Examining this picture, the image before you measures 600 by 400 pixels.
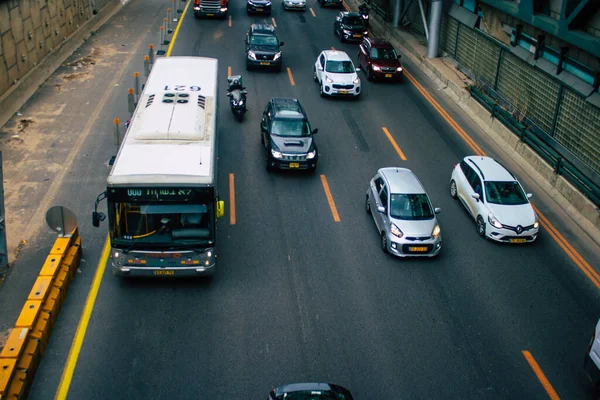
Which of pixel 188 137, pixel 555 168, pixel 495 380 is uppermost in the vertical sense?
pixel 188 137

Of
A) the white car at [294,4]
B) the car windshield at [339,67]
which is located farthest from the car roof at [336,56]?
the white car at [294,4]

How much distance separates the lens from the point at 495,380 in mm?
13664

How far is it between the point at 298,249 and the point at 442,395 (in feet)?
20.7

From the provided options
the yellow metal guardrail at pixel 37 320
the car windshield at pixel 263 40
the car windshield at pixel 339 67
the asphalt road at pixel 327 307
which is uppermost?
the car windshield at pixel 263 40

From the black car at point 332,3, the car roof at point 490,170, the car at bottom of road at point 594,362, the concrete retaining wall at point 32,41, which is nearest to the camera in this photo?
the car at bottom of road at point 594,362

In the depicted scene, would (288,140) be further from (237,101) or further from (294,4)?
(294,4)

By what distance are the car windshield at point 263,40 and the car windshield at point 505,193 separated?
16827 mm

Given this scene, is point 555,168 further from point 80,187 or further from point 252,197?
point 80,187

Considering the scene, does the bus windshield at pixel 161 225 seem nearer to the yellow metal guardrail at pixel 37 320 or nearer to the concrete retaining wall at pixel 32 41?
the yellow metal guardrail at pixel 37 320

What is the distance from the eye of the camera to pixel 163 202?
1447 cm

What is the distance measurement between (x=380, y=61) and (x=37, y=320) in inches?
900

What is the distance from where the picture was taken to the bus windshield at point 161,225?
1452 cm

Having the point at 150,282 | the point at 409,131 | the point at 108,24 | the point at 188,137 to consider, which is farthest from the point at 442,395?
the point at 108,24

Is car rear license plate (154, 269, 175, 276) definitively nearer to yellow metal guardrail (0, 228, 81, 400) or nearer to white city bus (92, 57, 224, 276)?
white city bus (92, 57, 224, 276)
